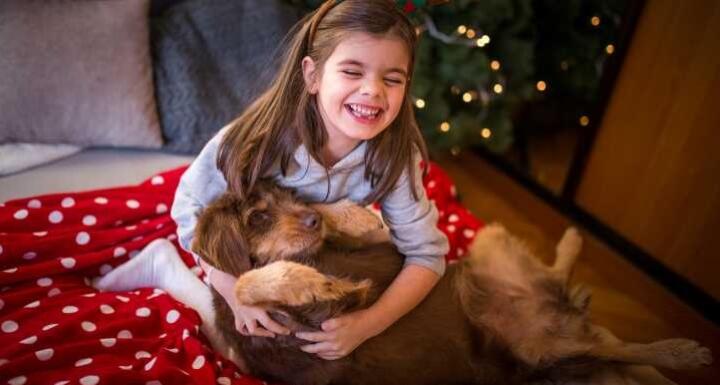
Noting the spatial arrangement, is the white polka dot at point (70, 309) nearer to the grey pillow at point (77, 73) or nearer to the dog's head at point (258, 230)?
the dog's head at point (258, 230)

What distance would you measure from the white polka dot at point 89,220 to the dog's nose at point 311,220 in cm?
83

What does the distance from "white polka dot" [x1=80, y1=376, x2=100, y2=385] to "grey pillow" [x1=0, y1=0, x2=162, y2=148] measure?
105 cm

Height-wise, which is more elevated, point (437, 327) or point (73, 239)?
point (437, 327)

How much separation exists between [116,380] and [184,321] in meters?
0.27

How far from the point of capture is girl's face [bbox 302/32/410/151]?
1118mm

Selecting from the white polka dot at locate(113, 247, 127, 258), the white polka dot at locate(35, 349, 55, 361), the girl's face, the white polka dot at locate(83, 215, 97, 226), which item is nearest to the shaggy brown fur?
the girl's face

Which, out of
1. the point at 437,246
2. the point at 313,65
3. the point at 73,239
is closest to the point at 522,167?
the point at 437,246

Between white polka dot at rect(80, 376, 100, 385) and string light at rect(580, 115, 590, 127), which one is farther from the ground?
string light at rect(580, 115, 590, 127)

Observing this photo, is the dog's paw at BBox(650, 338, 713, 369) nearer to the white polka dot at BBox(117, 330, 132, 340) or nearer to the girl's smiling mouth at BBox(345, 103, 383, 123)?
the girl's smiling mouth at BBox(345, 103, 383, 123)

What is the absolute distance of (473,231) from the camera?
2.05 m

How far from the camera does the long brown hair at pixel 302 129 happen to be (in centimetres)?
118

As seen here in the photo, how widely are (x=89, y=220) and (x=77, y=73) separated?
56 cm

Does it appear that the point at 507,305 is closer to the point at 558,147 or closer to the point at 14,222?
the point at 14,222

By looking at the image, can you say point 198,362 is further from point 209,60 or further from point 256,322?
point 209,60
